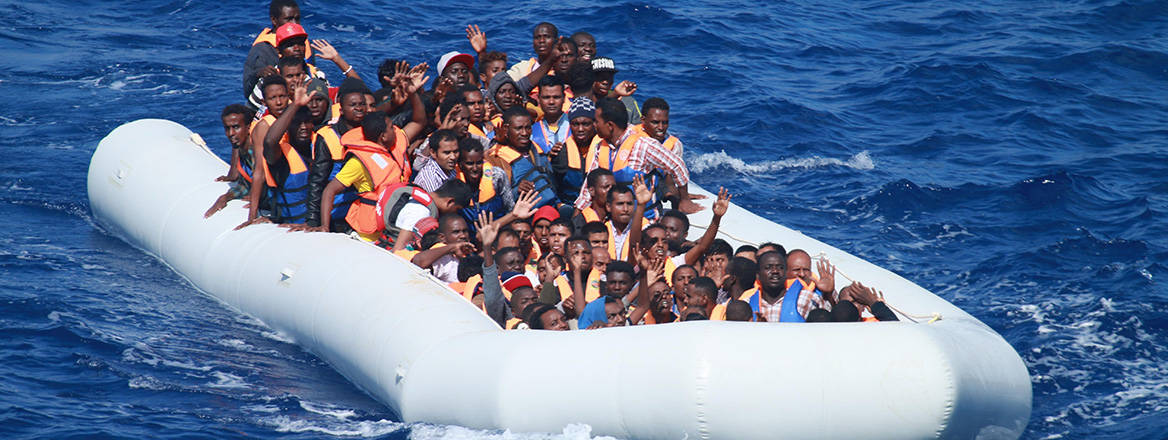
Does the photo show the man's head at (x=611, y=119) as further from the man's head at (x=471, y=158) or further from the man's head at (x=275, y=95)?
the man's head at (x=275, y=95)

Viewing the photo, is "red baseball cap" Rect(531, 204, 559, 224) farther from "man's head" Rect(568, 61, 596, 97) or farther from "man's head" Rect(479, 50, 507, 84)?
"man's head" Rect(479, 50, 507, 84)

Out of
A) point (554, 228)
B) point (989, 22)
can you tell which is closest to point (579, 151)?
point (554, 228)

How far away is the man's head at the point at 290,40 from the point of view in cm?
877

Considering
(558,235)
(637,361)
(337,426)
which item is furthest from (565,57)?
(637,361)

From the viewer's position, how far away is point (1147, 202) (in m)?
10.7

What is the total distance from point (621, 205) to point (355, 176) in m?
1.80

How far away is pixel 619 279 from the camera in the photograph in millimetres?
6668

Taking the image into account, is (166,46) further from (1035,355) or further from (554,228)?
(1035,355)

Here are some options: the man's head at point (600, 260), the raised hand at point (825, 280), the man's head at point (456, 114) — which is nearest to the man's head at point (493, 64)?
the man's head at point (456, 114)

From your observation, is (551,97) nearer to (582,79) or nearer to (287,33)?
(582,79)

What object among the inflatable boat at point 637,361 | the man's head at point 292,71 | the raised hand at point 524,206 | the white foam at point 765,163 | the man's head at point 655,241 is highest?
the man's head at point 292,71

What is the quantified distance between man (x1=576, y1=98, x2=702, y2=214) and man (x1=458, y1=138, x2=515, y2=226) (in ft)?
1.70

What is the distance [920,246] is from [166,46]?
32.8 ft

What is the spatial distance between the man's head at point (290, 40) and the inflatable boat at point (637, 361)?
1429 millimetres
